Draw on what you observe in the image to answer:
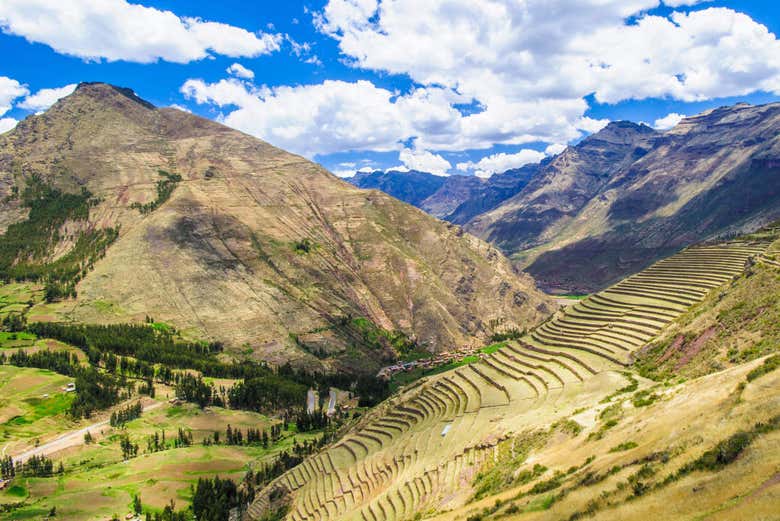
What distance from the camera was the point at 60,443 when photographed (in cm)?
10319

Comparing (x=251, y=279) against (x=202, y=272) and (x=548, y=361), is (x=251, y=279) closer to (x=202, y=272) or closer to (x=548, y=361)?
(x=202, y=272)

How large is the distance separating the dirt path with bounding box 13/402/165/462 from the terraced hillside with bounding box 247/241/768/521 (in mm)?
51200

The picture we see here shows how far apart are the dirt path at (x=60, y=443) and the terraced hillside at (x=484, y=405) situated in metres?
51.2

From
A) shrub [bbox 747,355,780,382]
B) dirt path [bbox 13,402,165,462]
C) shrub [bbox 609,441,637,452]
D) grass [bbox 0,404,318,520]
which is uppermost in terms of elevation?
shrub [bbox 747,355,780,382]

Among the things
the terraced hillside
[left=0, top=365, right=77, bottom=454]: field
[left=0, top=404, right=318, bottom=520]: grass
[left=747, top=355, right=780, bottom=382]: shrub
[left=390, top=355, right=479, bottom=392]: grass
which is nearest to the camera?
[left=747, top=355, right=780, bottom=382]: shrub

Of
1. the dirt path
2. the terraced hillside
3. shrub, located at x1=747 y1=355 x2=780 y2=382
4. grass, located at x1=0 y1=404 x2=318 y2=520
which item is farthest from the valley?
the dirt path

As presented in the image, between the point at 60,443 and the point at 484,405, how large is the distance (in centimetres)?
9684

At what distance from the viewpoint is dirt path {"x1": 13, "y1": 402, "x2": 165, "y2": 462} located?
9604cm

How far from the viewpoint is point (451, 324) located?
194 m

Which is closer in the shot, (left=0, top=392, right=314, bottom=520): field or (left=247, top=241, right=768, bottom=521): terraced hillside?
(left=247, top=241, right=768, bottom=521): terraced hillside

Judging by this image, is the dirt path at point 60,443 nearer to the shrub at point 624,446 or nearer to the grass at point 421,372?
the grass at point 421,372

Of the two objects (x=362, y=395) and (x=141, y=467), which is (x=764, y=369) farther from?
(x=362, y=395)

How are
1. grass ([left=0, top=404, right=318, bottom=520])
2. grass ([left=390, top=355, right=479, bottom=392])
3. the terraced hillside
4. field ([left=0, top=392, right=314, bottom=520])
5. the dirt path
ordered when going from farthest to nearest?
grass ([left=390, top=355, right=479, bottom=392]) < the dirt path < grass ([left=0, top=404, right=318, bottom=520]) < field ([left=0, top=392, right=314, bottom=520]) < the terraced hillside

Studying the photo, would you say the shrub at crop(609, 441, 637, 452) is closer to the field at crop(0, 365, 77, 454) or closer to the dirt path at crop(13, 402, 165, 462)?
the dirt path at crop(13, 402, 165, 462)
